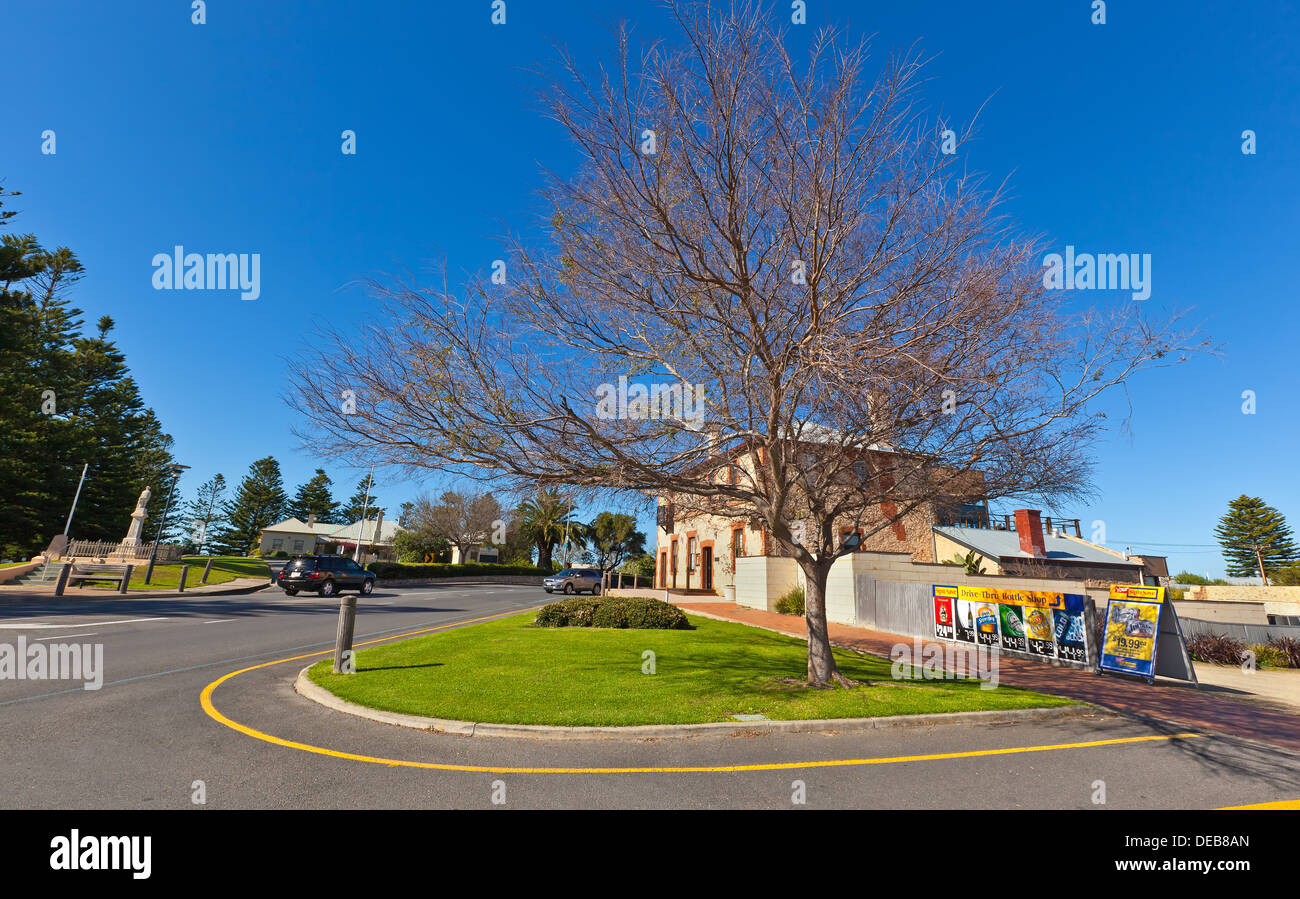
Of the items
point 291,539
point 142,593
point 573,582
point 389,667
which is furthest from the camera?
point 291,539

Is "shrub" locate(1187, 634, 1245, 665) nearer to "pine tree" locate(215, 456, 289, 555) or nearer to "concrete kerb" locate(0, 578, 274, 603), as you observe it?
"concrete kerb" locate(0, 578, 274, 603)

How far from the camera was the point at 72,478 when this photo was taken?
4228 cm

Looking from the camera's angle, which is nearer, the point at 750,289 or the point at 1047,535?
the point at 750,289

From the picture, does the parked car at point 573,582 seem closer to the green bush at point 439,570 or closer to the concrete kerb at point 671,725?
the green bush at point 439,570

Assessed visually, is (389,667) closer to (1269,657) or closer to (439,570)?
(1269,657)

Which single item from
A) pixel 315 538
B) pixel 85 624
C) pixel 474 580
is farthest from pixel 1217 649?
pixel 315 538

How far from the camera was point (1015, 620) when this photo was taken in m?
15.0

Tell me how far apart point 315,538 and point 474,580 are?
38.7m

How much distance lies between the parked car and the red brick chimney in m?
24.0

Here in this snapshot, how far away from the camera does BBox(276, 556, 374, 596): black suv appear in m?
27.2

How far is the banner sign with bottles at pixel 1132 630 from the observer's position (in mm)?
11578

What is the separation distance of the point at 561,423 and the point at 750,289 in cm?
323
